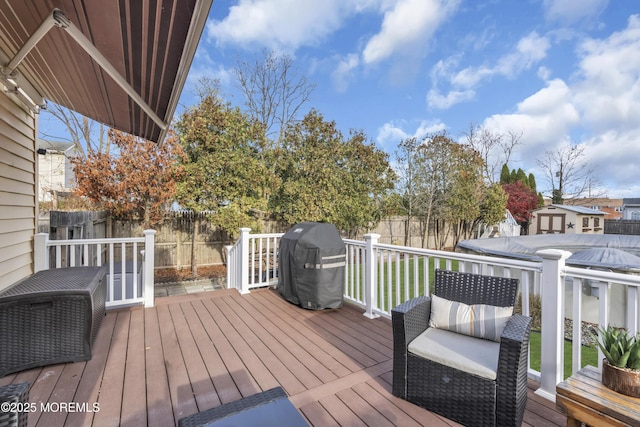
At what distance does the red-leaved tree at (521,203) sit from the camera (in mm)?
19203

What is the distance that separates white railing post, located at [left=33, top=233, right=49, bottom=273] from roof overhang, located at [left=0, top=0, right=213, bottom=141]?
1.57 m

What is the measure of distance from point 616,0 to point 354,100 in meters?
9.02

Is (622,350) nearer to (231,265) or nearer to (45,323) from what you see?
(45,323)

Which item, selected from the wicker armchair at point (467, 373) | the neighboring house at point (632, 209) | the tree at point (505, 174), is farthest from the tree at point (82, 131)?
the neighboring house at point (632, 209)

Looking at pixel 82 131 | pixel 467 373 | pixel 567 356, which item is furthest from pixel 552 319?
pixel 82 131

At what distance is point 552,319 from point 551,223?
19777 millimetres

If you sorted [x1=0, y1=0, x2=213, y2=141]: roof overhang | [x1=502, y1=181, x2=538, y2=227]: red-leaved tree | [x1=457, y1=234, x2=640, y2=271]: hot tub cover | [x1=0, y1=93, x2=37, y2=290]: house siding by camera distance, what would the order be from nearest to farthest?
[x1=0, y1=0, x2=213, y2=141]: roof overhang, [x1=0, y1=93, x2=37, y2=290]: house siding, [x1=457, y1=234, x2=640, y2=271]: hot tub cover, [x1=502, y1=181, x2=538, y2=227]: red-leaved tree

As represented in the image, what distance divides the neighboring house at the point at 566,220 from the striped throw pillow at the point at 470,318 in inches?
760

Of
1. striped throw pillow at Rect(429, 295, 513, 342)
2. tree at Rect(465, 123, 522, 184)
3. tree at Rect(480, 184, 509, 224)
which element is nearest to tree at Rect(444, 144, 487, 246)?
tree at Rect(480, 184, 509, 224)

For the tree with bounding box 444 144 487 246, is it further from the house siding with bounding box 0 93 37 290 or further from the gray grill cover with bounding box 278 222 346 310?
the house siding with bounding box 0 93 37 290

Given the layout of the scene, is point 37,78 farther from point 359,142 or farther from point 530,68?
point 530,68

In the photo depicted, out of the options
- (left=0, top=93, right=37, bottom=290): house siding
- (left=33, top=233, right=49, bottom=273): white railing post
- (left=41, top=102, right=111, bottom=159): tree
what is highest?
(left=41, top=102, right=111, bottom=159): tree

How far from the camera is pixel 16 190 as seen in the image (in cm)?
323

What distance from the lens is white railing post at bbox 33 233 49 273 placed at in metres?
3.54
